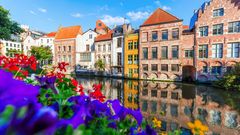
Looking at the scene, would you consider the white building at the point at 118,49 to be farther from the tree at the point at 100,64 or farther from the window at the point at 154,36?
the window at the point at 154,36

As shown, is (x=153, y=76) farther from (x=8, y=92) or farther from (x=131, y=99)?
(x=8, y=92)

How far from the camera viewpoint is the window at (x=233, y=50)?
71.5ft

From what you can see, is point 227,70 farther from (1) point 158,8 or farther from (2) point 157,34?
(1) point 158,8

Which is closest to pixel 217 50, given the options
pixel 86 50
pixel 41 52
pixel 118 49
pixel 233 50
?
pixel 233 50

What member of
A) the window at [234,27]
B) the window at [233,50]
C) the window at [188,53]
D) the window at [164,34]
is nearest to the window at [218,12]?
the window at [234,27]

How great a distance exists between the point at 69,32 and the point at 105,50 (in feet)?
38.6

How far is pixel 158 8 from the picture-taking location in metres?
30.2

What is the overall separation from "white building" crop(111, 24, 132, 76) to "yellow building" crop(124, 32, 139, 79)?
1076 millimetres

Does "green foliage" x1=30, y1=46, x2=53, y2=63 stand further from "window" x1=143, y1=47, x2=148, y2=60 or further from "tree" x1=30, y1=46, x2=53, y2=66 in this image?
"window" x1=143, y1=47, x2=148, y2=60

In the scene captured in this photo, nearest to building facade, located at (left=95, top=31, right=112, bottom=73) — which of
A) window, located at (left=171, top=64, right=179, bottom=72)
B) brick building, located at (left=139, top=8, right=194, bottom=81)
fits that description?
brick building, located at (left=139, top=8, right=194, bottom=81)

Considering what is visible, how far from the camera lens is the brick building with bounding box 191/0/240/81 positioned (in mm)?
22078

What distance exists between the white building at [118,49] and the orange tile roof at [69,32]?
10.7 m

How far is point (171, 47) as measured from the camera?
26.8 meters

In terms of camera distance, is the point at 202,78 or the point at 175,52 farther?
the point at 175,52
